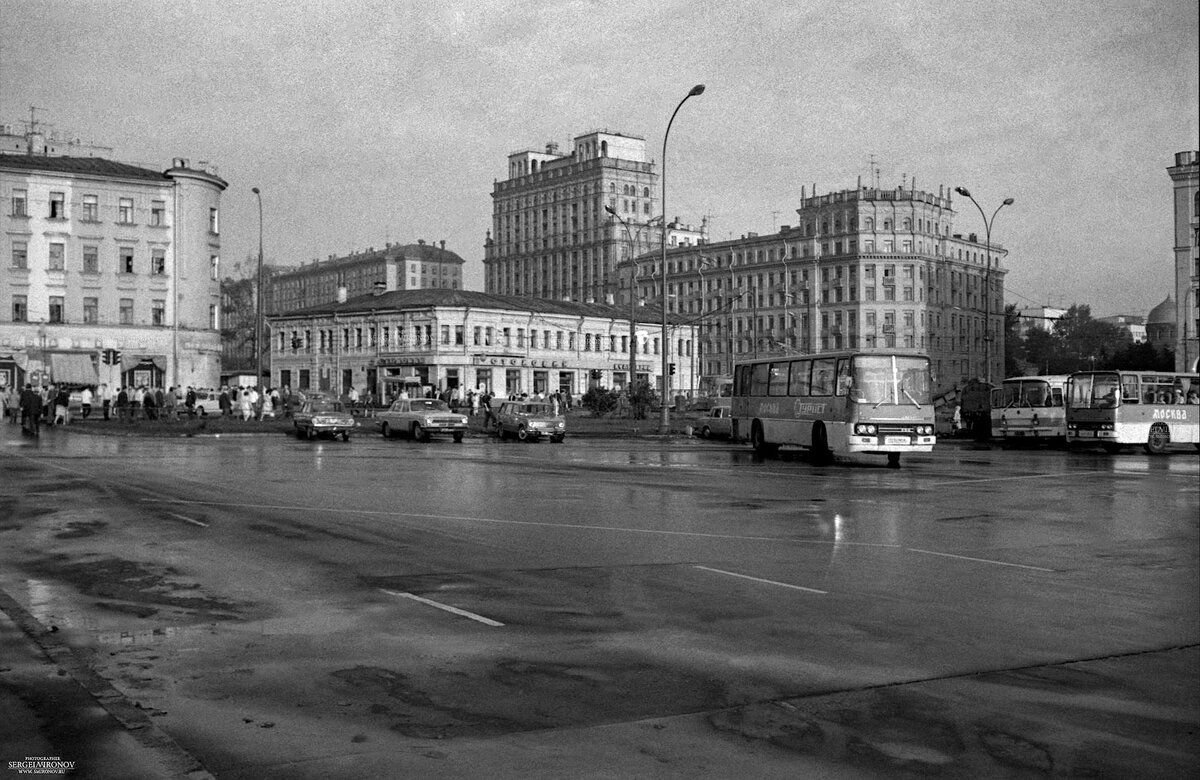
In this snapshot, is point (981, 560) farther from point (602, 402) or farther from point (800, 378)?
→ point (602, 402)

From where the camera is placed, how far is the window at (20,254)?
79062 millimetres

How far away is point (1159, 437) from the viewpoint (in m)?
39.7

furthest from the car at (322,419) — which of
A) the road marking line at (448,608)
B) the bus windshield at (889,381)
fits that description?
the road marking line at (448,608)

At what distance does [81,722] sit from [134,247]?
273ft

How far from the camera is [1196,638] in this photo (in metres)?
8.90

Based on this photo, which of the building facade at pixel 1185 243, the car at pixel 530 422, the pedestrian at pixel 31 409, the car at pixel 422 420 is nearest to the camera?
the pedestrian at pixel 31 409

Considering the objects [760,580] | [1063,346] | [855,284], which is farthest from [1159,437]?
[1063,346]

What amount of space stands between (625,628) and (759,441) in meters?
27.2

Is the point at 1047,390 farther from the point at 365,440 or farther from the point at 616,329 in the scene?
the point at 616,329

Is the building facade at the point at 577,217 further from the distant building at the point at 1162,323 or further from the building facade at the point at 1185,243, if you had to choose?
the building facade at the point at 1185,243

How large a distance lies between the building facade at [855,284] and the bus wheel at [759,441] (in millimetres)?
94112

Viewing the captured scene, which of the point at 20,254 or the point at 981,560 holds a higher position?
the point at 20,254

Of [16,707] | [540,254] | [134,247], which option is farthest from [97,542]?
[540,254]

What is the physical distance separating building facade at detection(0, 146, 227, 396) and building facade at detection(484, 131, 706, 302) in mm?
72543
